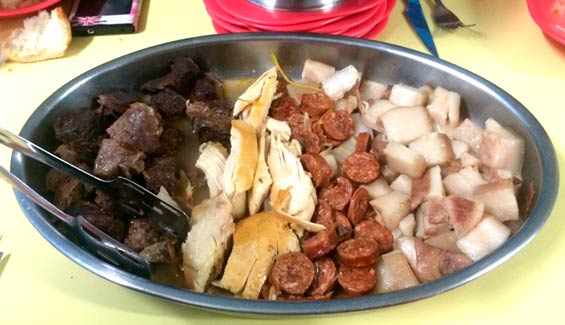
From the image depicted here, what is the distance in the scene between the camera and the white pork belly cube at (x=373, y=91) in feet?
3.80

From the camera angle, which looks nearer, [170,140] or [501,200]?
[501,200]

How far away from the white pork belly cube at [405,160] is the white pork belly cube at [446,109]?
4.2 inches

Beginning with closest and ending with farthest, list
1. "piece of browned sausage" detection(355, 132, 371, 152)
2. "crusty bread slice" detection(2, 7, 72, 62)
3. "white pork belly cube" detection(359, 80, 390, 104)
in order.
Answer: "piece of browned sausage" detection(355, 132, 371, 152)
"white pork belly cube" detection(359, 80, 390, 104)
"crusty bread slice" detection(2, 7, 72, 62)

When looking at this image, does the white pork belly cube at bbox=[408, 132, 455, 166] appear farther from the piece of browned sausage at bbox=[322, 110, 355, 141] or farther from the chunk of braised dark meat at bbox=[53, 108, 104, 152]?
the chunk of braised dark meat at bbox=[53, 108, 104, 152]

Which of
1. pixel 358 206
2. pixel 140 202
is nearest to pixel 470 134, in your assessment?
pixel 358 206

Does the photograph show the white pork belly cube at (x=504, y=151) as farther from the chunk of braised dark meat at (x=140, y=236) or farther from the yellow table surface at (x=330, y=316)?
the chunk of braised dark meat at (x=140, y=236)

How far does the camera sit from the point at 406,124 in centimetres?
106

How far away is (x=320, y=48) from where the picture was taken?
3.85 feet

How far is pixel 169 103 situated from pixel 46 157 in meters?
0.29

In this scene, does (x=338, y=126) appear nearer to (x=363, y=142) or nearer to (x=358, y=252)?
(x=363, y=142)

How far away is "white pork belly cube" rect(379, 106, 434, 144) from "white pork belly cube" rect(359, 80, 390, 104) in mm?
88

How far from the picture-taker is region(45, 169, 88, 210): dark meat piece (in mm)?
951

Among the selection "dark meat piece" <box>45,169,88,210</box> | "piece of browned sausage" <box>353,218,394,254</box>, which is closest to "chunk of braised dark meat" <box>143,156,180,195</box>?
"dark meat piece" <box>45,169,88,210</box>

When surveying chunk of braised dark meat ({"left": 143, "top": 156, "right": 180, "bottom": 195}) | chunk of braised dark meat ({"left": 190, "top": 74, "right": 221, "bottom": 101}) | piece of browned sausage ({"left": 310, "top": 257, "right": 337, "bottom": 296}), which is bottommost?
chunk of braised dark meat ({"left": 143, "top": 156, "right": 180, "bottom": 195})
